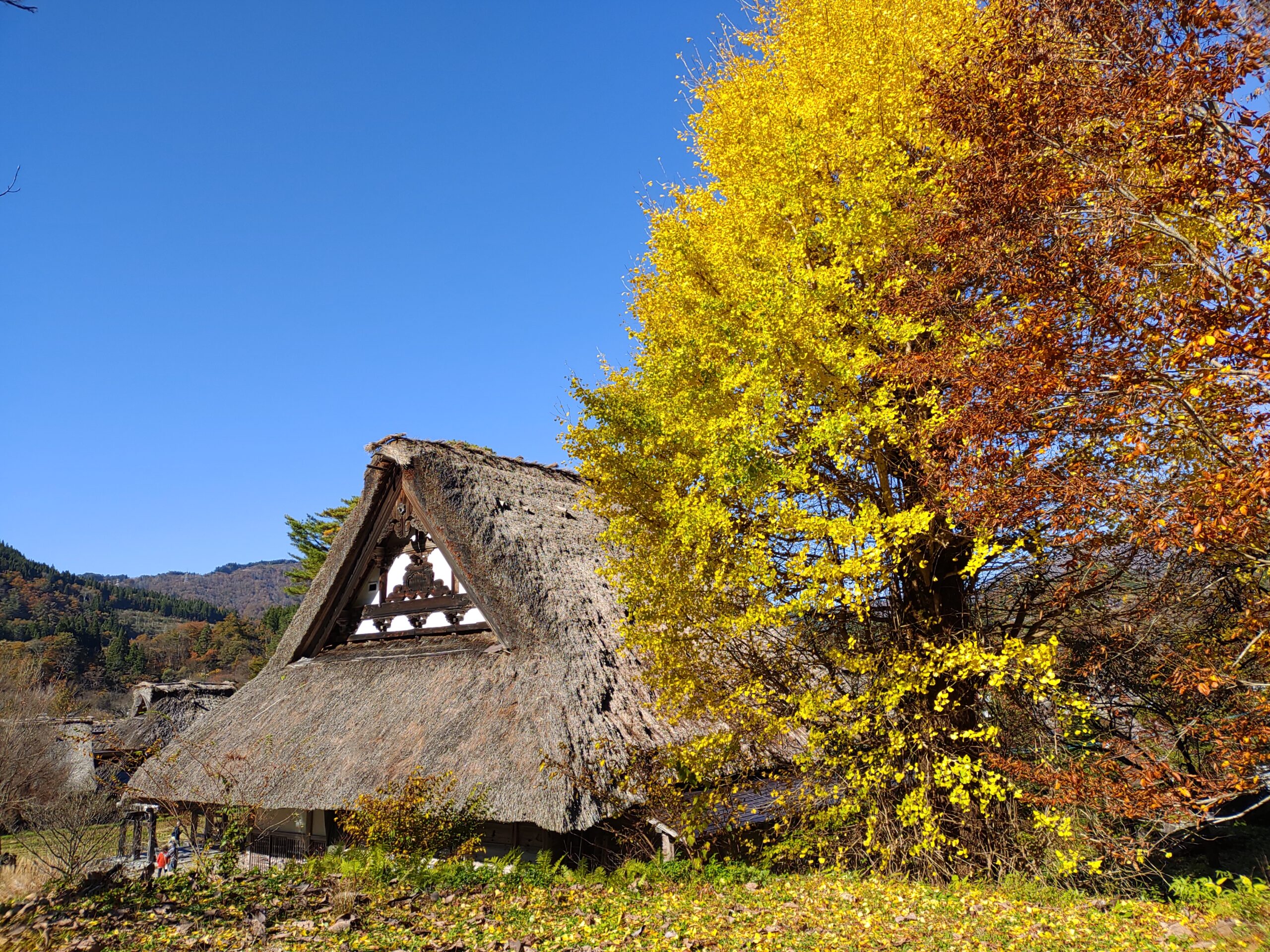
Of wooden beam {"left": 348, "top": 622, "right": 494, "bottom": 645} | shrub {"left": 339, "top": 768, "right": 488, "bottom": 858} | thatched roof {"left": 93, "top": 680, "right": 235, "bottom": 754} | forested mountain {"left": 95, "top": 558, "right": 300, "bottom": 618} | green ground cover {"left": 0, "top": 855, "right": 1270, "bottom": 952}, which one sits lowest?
green ground cover {"left": 0, "top": 855, "right": 1270, "bottom": 952}

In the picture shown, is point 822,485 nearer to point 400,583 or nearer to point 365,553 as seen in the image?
point 400,583

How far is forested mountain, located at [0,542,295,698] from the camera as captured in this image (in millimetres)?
46188

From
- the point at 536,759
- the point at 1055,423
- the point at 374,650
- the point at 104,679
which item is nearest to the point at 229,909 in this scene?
the point at 536,759

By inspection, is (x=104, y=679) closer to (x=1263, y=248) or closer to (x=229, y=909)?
(x=229, y=909)

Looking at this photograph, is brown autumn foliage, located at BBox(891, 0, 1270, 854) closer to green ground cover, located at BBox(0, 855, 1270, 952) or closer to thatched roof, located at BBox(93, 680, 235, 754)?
green ground cover, located at BBox(0, 855, 1270, 952)

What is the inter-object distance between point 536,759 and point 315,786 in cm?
324

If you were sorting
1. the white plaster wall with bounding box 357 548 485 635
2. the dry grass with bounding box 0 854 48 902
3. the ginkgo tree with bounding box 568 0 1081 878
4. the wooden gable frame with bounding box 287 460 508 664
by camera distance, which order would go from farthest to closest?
1. the wooden gable frame with bounding box 287 460 508 664
2. the white plaster wall with bounding box 357 548 485 635
3. the ginkgo tree with bounding box 568 0 1081 878
4. the dry grass with bounding box 0 854 48 902

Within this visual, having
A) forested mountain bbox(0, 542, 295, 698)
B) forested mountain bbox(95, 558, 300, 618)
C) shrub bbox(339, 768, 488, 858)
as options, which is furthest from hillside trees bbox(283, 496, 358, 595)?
forested mountain bbox(95, 558, 300, 618)

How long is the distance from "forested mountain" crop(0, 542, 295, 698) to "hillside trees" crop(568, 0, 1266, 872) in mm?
31090

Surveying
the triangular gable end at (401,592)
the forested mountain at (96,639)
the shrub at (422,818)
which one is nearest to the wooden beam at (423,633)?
the triangular gable end at (401,592)

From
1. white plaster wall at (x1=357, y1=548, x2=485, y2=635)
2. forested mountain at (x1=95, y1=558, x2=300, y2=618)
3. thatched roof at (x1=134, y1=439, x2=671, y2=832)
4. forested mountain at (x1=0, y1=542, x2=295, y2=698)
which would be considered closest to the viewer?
thatched roof at (x1=134, y1=439, x2=671, y2=832)

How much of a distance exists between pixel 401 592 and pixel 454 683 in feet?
7.29

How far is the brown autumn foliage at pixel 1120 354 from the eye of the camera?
545 cm

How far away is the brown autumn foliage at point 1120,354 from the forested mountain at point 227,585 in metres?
117
